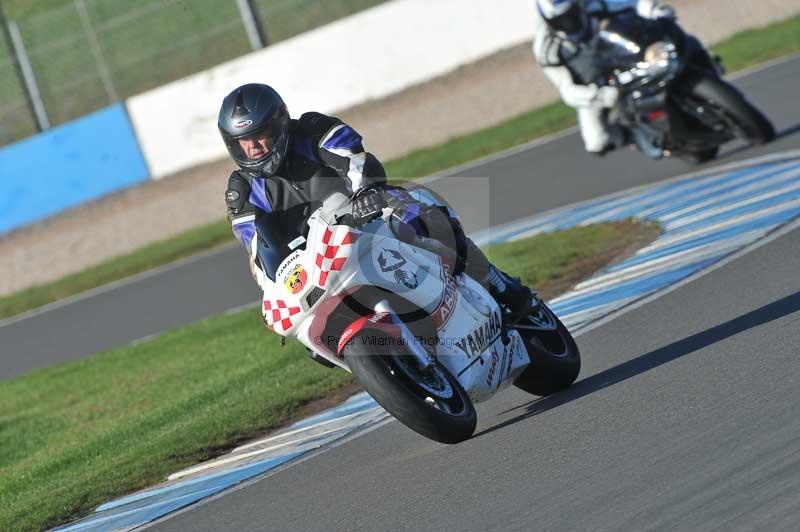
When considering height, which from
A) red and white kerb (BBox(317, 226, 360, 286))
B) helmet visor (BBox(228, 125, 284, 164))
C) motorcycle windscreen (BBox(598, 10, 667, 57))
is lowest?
motorcycle windscreen (BBox(598, 10, 667, 57))

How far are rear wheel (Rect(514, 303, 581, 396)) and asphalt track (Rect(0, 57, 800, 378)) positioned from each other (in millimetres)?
4884

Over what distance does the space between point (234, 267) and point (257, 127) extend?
9.71 metres

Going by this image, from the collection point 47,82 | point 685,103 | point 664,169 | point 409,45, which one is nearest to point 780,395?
point 685,103

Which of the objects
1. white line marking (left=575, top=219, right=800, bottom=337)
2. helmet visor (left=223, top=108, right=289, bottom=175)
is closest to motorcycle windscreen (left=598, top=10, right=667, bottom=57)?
white line marking (left=575, top=219, right=800, bottom=337)

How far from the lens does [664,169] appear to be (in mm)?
13750

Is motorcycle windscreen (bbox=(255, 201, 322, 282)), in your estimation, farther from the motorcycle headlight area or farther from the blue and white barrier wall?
the blue and white barrier wall

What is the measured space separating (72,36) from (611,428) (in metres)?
18.4

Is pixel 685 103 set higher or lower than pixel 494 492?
lower

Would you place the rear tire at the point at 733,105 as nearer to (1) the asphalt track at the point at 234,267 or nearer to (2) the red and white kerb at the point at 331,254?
(1) the asphalt track at the point at 234,267

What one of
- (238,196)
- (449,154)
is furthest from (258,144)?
(449,154)

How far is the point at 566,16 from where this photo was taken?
41.6 feet

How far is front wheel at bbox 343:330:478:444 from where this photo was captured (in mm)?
5930

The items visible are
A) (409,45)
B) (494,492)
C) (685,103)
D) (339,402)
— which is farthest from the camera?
(409,45)

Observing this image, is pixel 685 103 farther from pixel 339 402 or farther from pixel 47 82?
pixel 47 82
